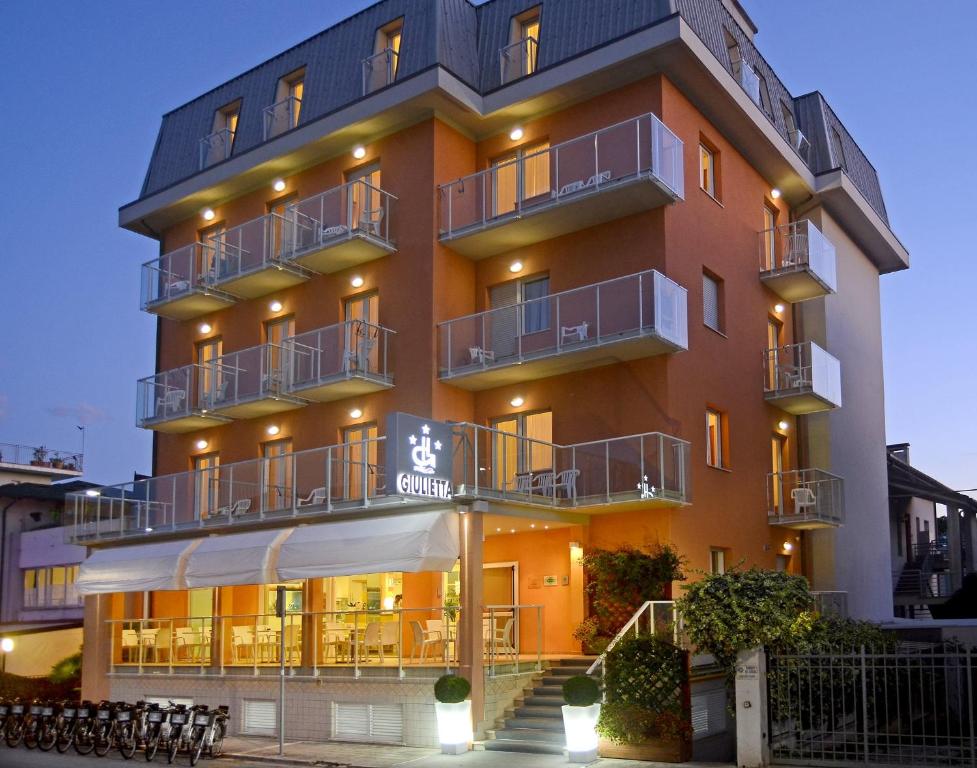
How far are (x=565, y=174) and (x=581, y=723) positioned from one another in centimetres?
1154

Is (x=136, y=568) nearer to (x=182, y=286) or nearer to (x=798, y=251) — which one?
(x=182, y=286)

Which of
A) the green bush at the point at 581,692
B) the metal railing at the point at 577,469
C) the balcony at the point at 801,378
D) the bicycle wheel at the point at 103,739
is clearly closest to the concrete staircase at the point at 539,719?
the green bush at the point at 581,692

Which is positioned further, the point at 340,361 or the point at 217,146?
the point at 217,146

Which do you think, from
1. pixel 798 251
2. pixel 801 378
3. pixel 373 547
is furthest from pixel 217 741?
pixel 798 251

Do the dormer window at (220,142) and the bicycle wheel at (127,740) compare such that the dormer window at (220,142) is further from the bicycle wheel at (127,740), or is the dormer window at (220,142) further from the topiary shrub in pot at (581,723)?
the topiary shrub in pot at (581,723)

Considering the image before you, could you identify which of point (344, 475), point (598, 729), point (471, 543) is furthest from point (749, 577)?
point (344, 475)

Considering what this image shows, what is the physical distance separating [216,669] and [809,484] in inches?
557

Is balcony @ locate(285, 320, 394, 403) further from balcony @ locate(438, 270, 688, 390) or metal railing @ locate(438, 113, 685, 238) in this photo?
metal railing @ locate(438, 113, 685, 238)

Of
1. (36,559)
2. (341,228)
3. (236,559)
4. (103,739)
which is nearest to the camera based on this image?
(103,739)

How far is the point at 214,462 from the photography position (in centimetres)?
3002

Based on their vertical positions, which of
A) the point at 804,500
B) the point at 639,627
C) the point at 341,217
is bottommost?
the point at 639,627

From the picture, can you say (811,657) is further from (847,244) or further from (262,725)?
(847,244)

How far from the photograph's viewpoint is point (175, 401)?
97.5 ft

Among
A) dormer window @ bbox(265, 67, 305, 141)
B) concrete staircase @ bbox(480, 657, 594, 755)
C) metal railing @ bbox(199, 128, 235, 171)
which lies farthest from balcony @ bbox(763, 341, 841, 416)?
metal railing @ bbox(199, 128, 235, 171)
